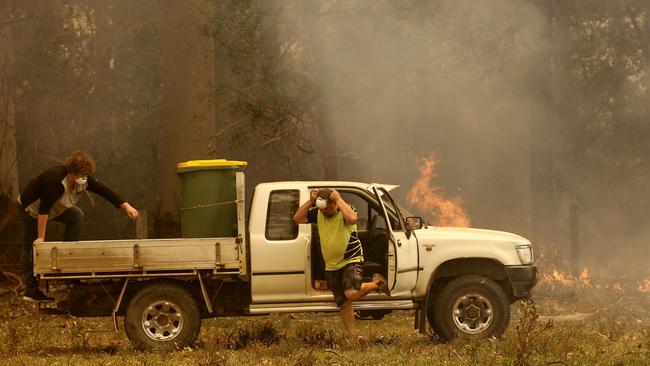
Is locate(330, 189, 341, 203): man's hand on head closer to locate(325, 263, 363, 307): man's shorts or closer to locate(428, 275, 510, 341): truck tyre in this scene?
locate(325, 263, 363, 307): man's shorts

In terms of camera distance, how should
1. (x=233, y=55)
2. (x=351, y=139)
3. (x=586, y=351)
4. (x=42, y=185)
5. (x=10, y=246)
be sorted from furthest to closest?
1. (x=351, y=139)
2. (x=233, y=55)
3. (x=10, y=246)
4. (x=42, y=185)
5. (x=586, y=351)

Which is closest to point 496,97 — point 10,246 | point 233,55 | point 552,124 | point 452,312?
point 552,124

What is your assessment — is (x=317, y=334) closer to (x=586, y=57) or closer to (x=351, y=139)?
(x=351, y=139)

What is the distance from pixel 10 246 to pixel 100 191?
8.00 metres

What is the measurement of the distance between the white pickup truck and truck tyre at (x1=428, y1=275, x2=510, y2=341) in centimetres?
1

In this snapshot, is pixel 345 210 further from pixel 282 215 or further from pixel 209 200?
pixel 209 200

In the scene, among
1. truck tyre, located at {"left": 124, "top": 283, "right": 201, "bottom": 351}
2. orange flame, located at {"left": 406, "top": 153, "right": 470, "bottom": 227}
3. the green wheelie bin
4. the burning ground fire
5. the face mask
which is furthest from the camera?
orange flame, located at {"left": 406, "top": 153, "right": 470, "bottom": 227}

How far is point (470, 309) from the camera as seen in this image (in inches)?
460

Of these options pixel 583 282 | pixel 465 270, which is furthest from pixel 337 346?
pixel 583 282

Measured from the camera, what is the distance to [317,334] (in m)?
11.9

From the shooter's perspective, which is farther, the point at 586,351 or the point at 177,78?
the point at 177,78

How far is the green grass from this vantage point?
991 cm

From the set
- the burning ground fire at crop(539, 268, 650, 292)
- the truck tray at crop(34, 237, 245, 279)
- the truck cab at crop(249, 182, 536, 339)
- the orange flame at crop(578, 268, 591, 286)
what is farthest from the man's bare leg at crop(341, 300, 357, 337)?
the orange flame at crop(578, 268, 591, 286)

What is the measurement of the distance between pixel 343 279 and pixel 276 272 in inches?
28.2
